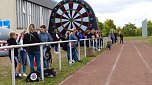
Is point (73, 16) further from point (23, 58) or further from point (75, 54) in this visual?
point (23, 58)

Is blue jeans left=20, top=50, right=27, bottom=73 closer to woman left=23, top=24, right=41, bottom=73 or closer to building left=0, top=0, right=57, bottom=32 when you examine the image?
woman left=23, top=24, right=41, bottom=73

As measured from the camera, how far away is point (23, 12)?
147 ft

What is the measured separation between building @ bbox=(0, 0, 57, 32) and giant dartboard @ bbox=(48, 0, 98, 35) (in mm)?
12767

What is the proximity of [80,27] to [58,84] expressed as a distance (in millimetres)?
17585

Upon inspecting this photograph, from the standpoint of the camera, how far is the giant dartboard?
28.6 meters

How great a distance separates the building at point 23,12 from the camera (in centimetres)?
4088

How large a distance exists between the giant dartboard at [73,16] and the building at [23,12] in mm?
A: 12767

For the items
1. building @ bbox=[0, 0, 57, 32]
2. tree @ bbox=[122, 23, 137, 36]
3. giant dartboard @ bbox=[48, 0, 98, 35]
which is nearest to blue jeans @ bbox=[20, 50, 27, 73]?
A: giant dartboard @ bbox=[48, 0, 98, 35]

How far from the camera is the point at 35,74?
12.1 m

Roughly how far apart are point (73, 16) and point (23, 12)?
17106 millimetres

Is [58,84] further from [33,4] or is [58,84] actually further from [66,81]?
[33,4]

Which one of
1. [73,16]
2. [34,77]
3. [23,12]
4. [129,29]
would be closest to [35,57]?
[34,77]

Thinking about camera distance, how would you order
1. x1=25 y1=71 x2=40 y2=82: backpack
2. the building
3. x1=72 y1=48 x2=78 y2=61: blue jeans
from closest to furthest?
1. x1=25 y1=71 x2=40 y2=82: backpack
2. x1=72 y1=48 x2=78 y2=61: blue jeans
3. the building

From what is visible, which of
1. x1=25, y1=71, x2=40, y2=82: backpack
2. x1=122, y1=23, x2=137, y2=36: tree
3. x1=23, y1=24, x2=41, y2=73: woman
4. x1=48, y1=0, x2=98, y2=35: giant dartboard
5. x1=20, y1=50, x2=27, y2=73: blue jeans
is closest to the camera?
x1=25, y1=71, x2=40, y2=82: backpack
